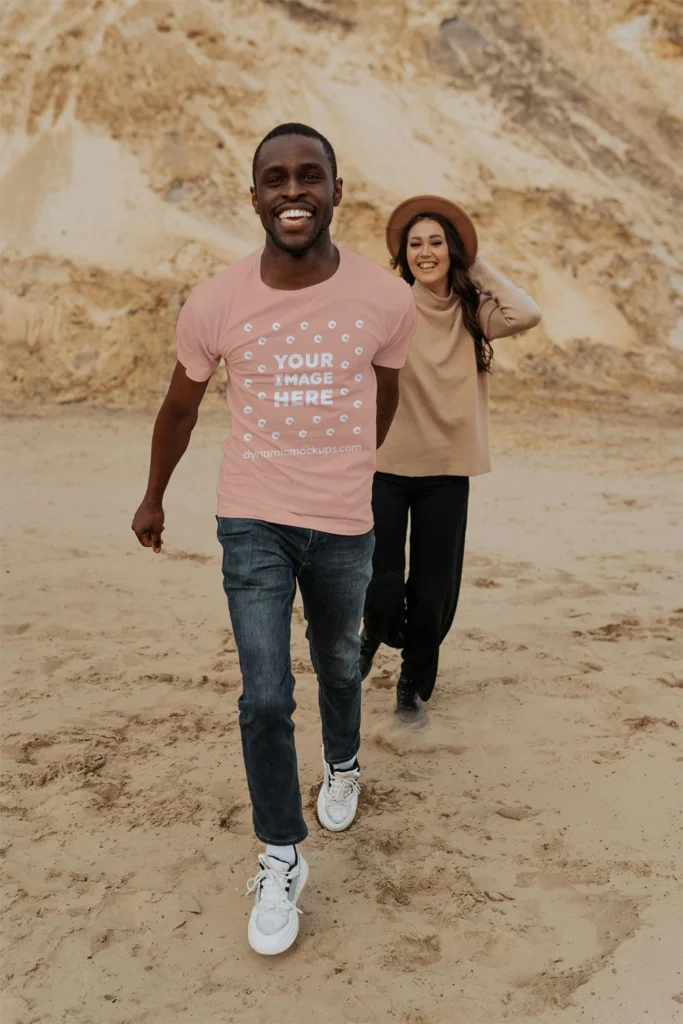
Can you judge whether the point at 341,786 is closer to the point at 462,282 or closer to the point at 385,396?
the point at 385,396

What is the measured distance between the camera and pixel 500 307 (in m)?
3.75

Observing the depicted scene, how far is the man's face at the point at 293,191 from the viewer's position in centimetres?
262

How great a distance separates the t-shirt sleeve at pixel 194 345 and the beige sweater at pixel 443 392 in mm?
1121

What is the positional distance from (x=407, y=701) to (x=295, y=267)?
2.00 meters

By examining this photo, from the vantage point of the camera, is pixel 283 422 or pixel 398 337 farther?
pixel 398 337

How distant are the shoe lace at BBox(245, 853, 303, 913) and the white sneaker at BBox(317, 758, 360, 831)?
56cm

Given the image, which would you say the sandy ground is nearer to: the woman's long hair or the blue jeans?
the blue jeans

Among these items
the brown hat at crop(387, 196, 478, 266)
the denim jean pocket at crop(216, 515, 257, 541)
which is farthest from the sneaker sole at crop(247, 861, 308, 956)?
the brown hat at crop(387, 196, 478, 266)

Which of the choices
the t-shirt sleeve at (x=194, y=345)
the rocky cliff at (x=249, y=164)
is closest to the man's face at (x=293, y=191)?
the t-shirt sleeve at (x=194, y=345)

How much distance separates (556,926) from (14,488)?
21.9ft

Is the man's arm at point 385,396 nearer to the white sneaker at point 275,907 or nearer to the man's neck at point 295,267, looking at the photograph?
the man's neck at point 295,267

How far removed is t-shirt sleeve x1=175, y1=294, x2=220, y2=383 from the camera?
2646mm

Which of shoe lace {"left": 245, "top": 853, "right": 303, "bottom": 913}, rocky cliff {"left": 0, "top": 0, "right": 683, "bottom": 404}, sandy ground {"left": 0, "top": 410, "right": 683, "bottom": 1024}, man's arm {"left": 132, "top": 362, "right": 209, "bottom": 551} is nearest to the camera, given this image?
sandy ground {"left": 0, "top": 410, "right": 683, "bottom": 1024}

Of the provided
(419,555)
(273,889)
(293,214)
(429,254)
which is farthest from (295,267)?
(273,889)
